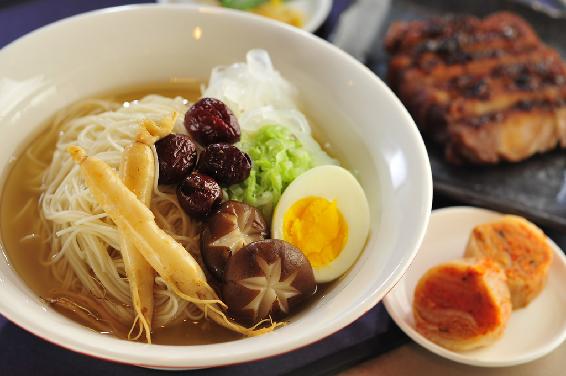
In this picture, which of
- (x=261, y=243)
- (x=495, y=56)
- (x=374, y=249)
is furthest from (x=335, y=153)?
(x=495, y=56)

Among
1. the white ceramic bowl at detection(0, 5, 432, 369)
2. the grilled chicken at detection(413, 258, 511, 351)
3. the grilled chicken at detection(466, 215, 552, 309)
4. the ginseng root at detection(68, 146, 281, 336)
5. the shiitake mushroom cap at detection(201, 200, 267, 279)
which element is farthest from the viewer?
the grilled chicken at detection(466, 215, 552, 309)

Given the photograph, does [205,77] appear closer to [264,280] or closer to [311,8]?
[264,280]

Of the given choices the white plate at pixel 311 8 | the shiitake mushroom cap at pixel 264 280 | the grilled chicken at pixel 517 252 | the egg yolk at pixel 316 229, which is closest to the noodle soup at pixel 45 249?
the shiitake mushroom cap at pixel 264 280

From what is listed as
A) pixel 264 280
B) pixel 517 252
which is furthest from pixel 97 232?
pixel 517 252

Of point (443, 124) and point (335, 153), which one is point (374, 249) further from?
point (443, 124)

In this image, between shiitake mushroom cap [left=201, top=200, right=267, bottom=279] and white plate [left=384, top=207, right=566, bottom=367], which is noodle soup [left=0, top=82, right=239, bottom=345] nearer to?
shiitake mushroom cap [left=201, top=200, right=267, bottom=279]

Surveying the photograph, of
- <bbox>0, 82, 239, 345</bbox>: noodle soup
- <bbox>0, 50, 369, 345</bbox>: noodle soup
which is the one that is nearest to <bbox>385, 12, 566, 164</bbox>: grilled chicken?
<bbox>0, 50, 369, 345</bbox>: noodle soup
